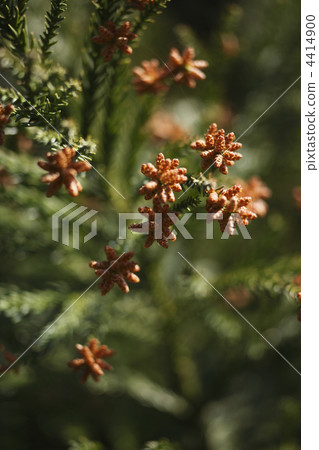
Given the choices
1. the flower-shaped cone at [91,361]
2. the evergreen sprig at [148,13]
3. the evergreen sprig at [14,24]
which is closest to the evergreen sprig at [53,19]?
the evergreen sprig at [14,24]

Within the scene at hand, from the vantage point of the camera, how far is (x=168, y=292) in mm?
1135

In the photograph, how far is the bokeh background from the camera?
100 centimetres

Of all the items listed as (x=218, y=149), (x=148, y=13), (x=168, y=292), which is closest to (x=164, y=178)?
(x=218, y=149)

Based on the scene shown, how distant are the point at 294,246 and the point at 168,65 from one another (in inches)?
26.9

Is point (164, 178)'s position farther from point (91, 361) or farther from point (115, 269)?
point (91, 361)

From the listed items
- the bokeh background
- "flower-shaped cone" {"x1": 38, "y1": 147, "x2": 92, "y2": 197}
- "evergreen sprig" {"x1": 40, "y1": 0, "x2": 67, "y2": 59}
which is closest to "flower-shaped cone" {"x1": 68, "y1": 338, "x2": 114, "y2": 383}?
the bokeh background

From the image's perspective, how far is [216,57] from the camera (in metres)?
1.18

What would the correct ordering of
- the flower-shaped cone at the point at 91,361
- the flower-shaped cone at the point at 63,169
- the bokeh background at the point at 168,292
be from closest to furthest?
the flower-shaped cone at the point at 63,169 < the flower-shaped cone at the point at 91,361 < the bokeh background at the point at 168,292

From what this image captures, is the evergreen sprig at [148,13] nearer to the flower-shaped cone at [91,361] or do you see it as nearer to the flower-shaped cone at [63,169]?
the flower-shaped cone at [63,169]

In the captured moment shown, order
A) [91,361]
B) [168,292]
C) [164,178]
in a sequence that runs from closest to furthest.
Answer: [164,178] < [91,361] < [168,292]

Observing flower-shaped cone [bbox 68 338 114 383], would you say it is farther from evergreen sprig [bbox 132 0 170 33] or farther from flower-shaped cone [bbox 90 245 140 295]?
evergreen sprig [bbox 132 0 170 33]

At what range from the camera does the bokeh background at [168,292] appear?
1.00 metres
